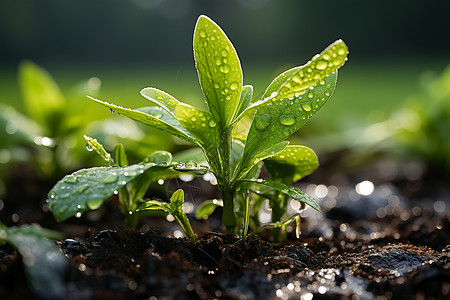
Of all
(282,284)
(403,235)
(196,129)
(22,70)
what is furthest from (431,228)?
(22,70)

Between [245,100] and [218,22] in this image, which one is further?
[218,22]

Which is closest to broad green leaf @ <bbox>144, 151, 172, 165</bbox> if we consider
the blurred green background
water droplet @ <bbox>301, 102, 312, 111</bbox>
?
water droplet @ <bbox>301, 102, 312, 111</bbox>

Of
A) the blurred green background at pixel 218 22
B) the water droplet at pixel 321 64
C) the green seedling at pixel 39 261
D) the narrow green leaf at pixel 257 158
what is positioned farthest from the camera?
the blurred green background at pixel 218 22

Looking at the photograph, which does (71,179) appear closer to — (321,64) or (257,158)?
(257,158)

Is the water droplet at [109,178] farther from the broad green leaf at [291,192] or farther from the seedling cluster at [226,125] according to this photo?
the broad green leaf at [291,192]

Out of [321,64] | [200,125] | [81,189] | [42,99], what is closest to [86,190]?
[81,189]

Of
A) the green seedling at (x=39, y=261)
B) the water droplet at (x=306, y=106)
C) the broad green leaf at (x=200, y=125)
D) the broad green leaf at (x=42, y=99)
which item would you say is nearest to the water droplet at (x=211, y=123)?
the broad green leaf at (x=200, y=125)
